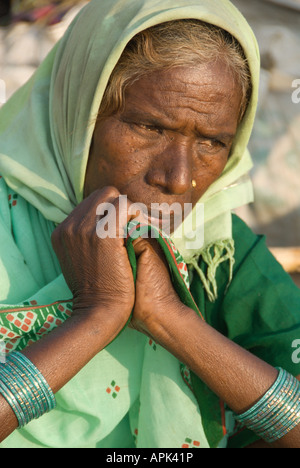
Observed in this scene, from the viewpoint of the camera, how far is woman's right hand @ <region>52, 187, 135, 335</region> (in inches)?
63.4

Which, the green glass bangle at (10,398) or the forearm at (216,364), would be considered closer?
the green glass bangle at (10,398)

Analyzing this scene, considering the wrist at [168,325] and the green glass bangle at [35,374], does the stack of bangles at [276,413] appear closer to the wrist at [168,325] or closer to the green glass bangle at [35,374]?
the wrist at [168,325]

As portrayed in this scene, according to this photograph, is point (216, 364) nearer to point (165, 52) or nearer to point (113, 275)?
point (113, 275)

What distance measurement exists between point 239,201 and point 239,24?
638mm

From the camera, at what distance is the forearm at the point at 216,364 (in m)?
1.65

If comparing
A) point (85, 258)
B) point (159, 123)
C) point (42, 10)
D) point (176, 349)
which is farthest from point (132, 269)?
point (42, 10)

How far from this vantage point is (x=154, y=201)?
1.74 m

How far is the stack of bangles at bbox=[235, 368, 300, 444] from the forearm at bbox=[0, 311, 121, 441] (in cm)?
47

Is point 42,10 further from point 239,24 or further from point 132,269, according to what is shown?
point 132,269

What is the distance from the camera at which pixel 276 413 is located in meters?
1.65

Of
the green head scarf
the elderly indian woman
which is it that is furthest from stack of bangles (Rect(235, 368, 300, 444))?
the green head scarf

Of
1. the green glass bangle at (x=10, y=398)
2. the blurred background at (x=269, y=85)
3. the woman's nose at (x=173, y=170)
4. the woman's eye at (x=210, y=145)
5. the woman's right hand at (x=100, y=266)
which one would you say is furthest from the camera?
the blurred background at (x=269, y=85)

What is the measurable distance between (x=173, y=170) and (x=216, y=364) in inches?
23.2

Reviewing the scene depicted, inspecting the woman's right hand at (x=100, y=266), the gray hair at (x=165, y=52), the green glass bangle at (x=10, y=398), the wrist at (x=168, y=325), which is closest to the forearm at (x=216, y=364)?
the wrist at (x=168, y=325)
